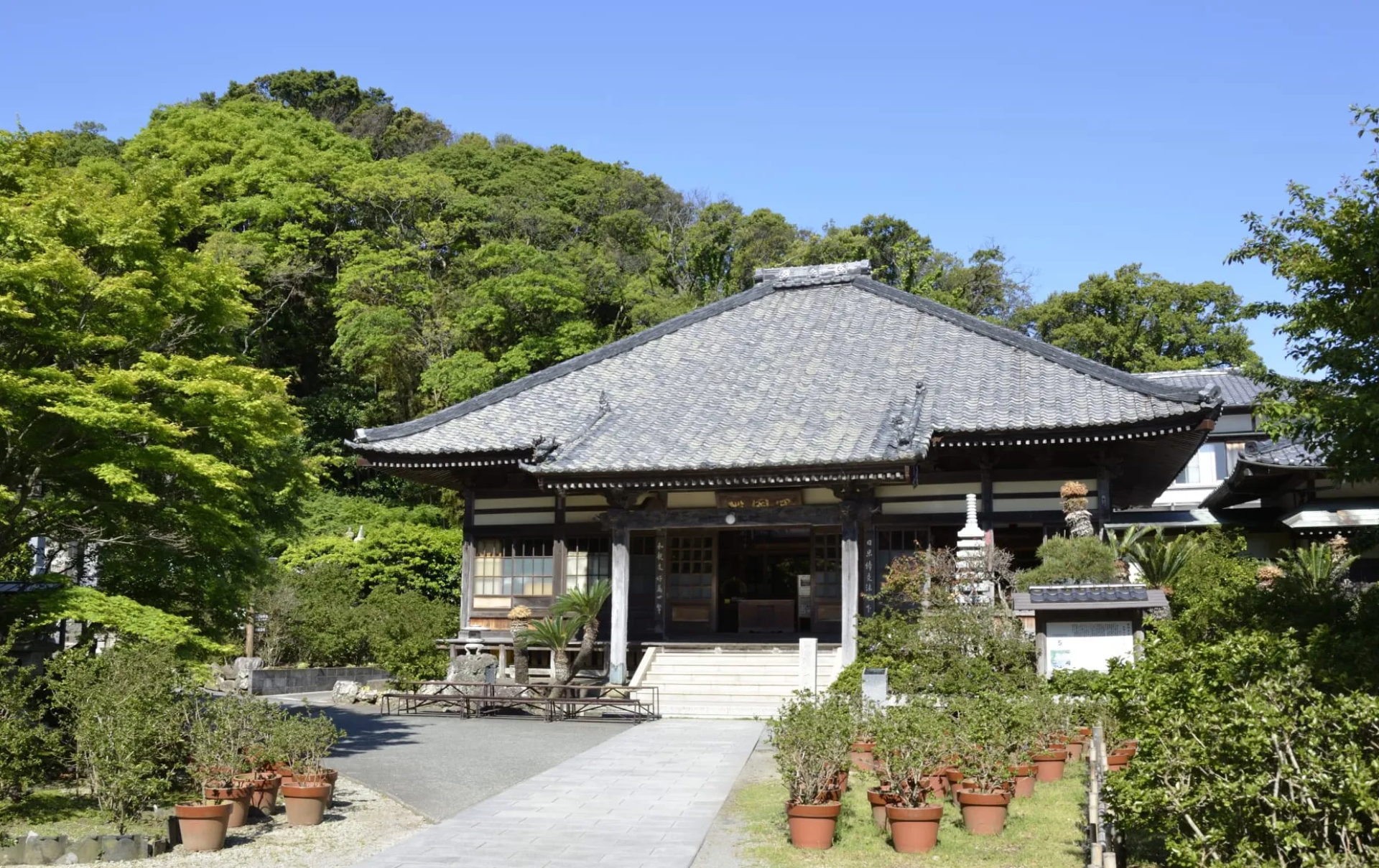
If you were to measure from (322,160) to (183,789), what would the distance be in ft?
114

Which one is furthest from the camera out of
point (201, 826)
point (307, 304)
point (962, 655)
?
point (307, 304)

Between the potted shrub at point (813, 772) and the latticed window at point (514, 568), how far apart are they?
1413cm

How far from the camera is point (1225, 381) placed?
119ft

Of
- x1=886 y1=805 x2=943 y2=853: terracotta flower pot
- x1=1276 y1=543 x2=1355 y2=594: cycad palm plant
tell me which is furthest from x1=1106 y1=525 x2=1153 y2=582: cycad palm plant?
x1=886 y1=805 x2=943 y2=853: terracotta flower pot

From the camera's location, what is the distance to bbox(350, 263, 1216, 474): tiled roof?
1997cm

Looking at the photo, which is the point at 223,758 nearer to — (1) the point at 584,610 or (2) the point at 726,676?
(1) the point at 584,610

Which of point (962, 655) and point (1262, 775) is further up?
point (962, 655)

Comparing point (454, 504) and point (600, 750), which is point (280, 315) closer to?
point (454, 504)

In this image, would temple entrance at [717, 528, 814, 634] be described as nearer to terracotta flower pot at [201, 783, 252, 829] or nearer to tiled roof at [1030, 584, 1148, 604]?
tiled roof at [1030, 584, 1148, 604]

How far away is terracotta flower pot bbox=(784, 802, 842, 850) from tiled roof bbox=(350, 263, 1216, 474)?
32.7ft

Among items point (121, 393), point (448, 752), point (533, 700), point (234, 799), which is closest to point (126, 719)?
point (234, 799)

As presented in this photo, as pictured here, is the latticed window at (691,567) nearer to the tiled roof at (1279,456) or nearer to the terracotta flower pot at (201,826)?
the tiled roof at (1279,456)

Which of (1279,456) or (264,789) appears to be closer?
(264,789)

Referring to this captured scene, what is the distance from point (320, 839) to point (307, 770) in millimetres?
1024
